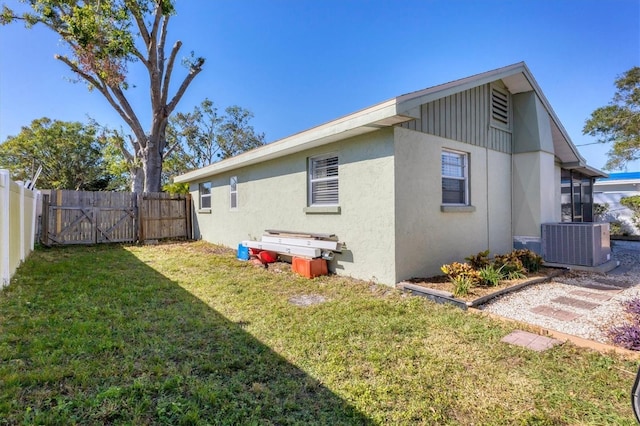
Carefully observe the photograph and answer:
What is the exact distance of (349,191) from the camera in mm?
5969

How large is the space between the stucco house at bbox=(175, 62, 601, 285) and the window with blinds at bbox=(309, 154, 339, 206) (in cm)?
2

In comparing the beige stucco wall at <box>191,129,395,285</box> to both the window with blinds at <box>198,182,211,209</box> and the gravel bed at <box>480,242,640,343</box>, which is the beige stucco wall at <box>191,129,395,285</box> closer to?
the gravel bed at <box>480,242,640,343</box>

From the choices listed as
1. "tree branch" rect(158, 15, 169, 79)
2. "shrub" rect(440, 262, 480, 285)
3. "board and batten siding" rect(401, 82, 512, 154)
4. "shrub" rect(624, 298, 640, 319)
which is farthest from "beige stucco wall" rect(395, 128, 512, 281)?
"tree branch" rect(158, 15, 169, 79)

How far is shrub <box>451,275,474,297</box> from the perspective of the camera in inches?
178

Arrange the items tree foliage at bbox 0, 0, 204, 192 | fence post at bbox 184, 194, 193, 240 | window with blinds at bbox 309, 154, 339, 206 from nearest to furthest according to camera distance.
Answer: window with blinds at bbox 309, 154, 339, 206 < tree foliage at bbox 0, 0, 204, 192 < fence post at bbox 184, 194, 193, 240

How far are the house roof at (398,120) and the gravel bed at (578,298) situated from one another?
3.10 meters

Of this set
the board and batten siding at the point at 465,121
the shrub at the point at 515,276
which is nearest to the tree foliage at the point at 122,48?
the board and batten siding at the point at 465,121

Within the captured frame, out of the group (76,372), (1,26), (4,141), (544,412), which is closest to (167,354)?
(76,372)

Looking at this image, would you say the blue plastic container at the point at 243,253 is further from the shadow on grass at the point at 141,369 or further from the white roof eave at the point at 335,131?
the shadow on grass at the point at 141,369

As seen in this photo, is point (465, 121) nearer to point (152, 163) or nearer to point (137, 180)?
point (152, 163)

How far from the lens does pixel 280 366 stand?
279 cm

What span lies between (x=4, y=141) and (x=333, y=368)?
34.7 metres

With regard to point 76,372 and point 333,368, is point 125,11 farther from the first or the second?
point 333,368

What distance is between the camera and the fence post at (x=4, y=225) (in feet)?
15.3
